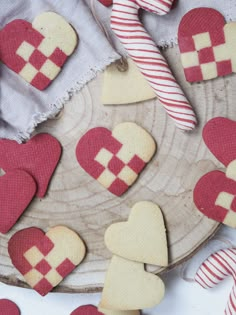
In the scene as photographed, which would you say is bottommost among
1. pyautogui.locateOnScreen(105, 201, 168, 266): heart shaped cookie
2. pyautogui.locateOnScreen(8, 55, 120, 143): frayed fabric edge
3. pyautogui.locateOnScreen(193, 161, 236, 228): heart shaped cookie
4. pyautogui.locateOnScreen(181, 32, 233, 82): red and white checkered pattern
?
pyautogui.locateOnScreen(105, 201, 168, 266): heart shaped cookie

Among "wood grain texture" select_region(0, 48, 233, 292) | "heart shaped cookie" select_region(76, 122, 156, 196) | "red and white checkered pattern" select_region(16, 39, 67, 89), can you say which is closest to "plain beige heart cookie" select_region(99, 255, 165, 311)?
"wood grain texture" select_region(0, 48, 233, 292)

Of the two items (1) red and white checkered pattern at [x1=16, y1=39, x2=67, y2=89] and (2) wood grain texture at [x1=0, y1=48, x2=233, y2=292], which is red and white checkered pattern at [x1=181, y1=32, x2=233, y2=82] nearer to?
(2) wood grain texture at [x1=0, y1=48, x2=233, y2=292]

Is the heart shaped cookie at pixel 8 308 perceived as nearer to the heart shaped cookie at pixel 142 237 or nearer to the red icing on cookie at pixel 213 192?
the heart shaped cookie at pixel 142 237

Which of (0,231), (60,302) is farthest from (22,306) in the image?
(0,231)

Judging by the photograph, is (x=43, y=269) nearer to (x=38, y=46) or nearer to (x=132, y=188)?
(x=132, y=188)

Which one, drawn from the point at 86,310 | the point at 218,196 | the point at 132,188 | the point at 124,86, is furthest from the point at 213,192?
the point at 86,310

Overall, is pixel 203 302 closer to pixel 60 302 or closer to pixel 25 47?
pixel 60 302
